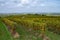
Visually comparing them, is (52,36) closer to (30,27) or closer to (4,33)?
(30,27)

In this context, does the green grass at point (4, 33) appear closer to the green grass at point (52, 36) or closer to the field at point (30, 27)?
the field at point (30, 27)

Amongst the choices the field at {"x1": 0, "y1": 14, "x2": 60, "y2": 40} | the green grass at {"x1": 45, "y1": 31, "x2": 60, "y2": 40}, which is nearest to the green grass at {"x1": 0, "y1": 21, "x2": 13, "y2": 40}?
the field at {"x1": 0, "y1": 14, "x2": 60, "y2": 40}

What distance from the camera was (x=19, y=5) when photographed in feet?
6.68

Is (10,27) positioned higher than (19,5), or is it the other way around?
(19,5)

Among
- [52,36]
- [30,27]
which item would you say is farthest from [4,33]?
[52,36]

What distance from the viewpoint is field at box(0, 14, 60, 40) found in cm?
195

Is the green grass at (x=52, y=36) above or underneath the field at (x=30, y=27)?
underneath

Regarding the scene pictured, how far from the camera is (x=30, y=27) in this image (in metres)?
2.01

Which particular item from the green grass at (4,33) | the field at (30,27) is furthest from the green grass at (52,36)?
the green grass at (4,33)

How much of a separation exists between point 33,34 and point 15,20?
0.35 metres

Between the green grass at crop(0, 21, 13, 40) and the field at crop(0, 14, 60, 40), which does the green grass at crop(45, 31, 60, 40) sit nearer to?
the field at crop(0, 14, 60, 40)

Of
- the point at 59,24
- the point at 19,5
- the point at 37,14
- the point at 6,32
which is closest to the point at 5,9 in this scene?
the point at 19,5

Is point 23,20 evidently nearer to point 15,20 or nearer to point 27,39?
point 15,20

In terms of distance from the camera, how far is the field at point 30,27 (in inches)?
76.8
